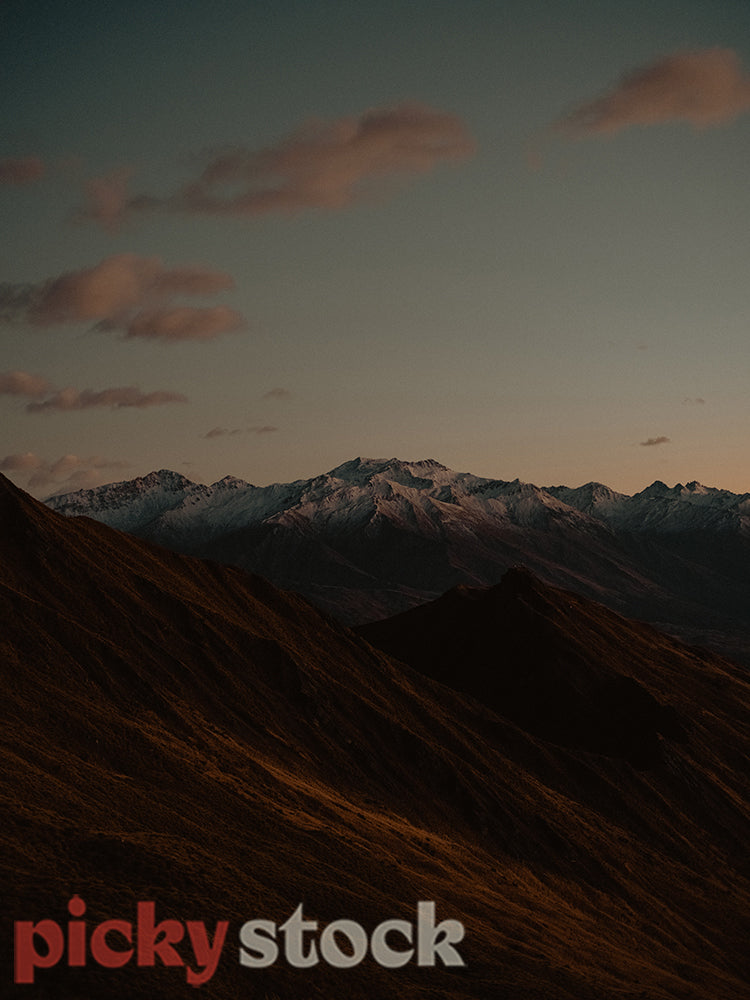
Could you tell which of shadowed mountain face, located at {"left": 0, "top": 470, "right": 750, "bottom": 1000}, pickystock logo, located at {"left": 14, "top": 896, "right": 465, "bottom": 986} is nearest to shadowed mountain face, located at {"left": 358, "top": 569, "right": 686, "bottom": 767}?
shadowed mountain face, located at {"left": 0, "top": 470, "right": 750, "bottom": 1000}

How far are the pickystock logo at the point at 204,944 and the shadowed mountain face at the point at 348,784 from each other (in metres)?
0.47

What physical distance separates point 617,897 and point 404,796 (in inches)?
896

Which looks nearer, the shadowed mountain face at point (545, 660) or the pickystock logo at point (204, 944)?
the pickystock logo at point (204, 944)

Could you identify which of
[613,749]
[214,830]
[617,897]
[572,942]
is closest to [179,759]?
[214,830]

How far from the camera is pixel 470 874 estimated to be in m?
73.5

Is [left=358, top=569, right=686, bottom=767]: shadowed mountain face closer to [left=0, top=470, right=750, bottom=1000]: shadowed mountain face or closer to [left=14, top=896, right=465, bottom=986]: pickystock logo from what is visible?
[left=0, top=470, right=750, bottom=1000]: shadowed mountain face

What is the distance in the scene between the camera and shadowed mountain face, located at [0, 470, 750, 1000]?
45.2 meters

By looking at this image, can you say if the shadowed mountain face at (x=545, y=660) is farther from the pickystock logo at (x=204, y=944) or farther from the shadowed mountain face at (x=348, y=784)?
the pickystock logo at (x=204, y=944)

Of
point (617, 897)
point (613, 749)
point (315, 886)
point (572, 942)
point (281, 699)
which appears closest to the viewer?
point (315, 886)

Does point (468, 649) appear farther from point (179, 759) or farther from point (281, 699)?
point (179, 759)

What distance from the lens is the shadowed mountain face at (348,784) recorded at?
45.2 meters

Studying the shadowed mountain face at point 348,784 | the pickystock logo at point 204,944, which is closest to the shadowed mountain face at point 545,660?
the shadowed mountain face at point 348,784

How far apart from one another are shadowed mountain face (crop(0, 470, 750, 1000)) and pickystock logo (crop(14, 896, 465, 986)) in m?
0.47

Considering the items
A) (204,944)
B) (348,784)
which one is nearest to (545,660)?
(348,784)
